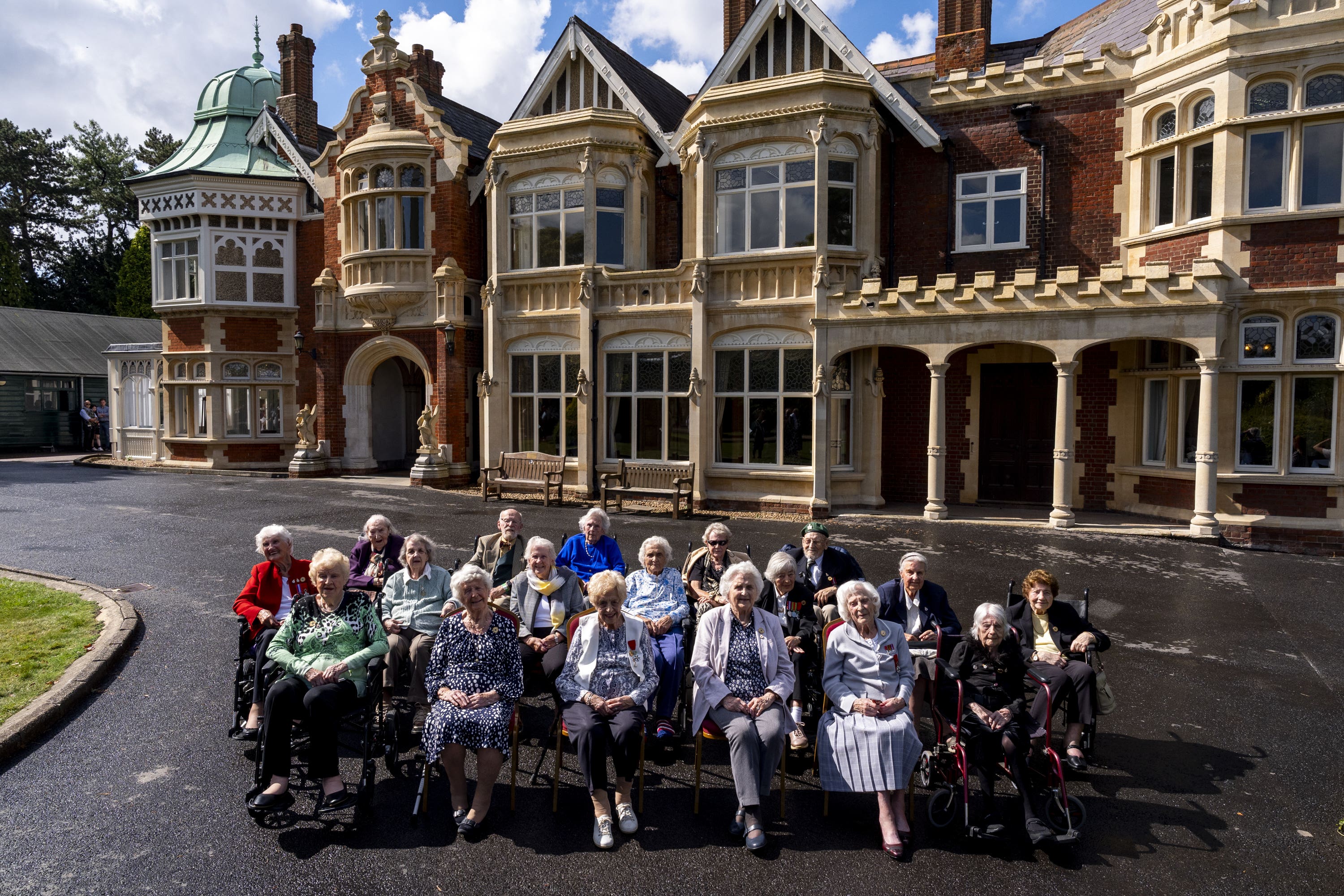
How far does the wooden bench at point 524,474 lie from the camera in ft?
55.8

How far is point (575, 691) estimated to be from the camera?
474cm

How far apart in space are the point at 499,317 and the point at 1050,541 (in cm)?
1258

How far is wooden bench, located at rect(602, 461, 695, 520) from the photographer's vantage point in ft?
52.8

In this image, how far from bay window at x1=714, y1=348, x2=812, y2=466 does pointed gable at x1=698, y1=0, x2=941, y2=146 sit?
5.21 m

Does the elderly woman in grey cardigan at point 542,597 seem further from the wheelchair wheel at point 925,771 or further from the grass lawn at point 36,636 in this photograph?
the grass lawn at point 36,636

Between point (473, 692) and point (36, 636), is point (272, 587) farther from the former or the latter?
point (36, 636)

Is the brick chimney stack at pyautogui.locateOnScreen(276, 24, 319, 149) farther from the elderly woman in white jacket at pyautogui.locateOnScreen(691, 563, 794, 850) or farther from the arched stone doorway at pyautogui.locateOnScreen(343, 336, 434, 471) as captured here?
the elderly woman in white jacket at pyautogui.locateOnScreen(691, 563, 794, 850)

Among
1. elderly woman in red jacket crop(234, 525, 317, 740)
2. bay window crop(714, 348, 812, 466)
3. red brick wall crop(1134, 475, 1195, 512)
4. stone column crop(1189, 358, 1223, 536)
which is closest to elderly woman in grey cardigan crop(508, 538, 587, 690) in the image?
elderly woman in red jacket crop(234, 525, 317, 740)

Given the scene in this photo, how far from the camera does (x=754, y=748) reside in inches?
176

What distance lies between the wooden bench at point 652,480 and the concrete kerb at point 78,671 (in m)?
8.81

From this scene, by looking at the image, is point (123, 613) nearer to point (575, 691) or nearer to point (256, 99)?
point (575, 691)

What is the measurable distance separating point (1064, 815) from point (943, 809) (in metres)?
0.63

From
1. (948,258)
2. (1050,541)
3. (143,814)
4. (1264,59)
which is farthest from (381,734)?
(1264,59)

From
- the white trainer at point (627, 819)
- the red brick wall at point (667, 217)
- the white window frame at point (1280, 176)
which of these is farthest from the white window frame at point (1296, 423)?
the white trainer at point (627, 819)
